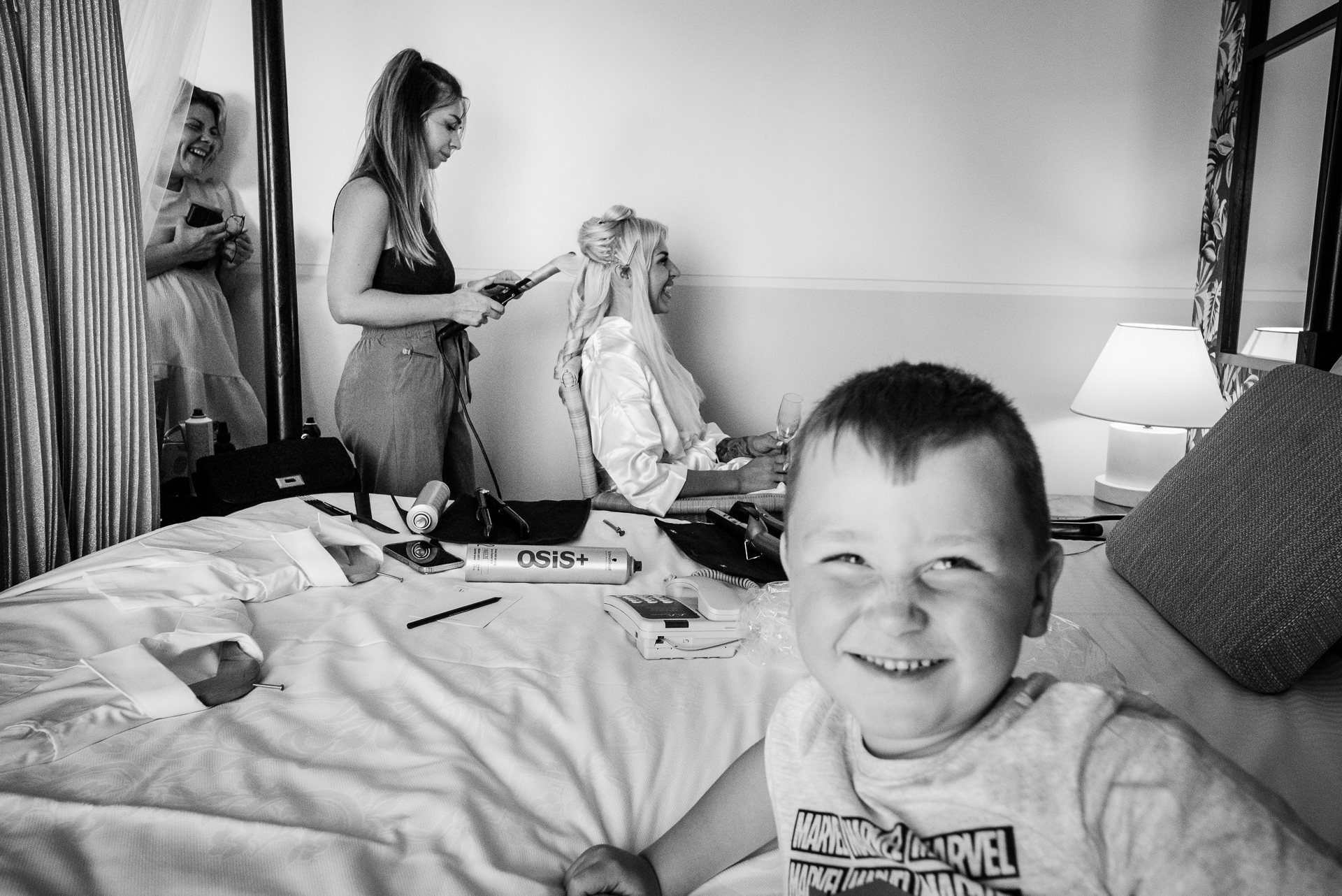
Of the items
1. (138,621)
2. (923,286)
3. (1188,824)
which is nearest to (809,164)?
(923,286)

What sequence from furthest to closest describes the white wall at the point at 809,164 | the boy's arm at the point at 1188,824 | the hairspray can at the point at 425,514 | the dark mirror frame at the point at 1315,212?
the white wall at the point at 809,164 < the dark mirror frame at the point at 1315,212 < the hairspray can at the point at 425,514 < the boy's arm at the point at 1188,824

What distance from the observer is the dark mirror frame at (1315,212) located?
2613mm

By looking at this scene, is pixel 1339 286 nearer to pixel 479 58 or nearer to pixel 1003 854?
pixel 1003 854

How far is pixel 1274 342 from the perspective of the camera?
307 cm

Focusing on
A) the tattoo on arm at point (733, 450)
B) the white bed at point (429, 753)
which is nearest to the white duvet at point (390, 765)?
the white bed at point (429, 753)

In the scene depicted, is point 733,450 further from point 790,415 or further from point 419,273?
point 419,273

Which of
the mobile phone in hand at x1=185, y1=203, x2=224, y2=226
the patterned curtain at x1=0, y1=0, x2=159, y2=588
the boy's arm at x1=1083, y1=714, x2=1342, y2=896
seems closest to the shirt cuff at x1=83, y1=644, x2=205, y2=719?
the patterned curtain at x1=0, y1=0, x2=159, y2=588

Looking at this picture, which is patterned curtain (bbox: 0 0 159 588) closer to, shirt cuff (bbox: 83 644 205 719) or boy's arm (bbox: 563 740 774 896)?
shirt cuff (bbox: 83 644 205 719)

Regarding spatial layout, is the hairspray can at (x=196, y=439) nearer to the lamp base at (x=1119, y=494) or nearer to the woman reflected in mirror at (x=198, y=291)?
the woman reflected in mirror at (x=198, y=291)

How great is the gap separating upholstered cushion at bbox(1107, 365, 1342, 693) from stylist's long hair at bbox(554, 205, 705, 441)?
167cm

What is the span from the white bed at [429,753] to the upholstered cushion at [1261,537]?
0.18ft

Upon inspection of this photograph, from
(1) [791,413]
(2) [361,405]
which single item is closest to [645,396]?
(1) [791,413]

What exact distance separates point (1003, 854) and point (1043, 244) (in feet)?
12.0

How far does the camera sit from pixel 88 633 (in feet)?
4.33
